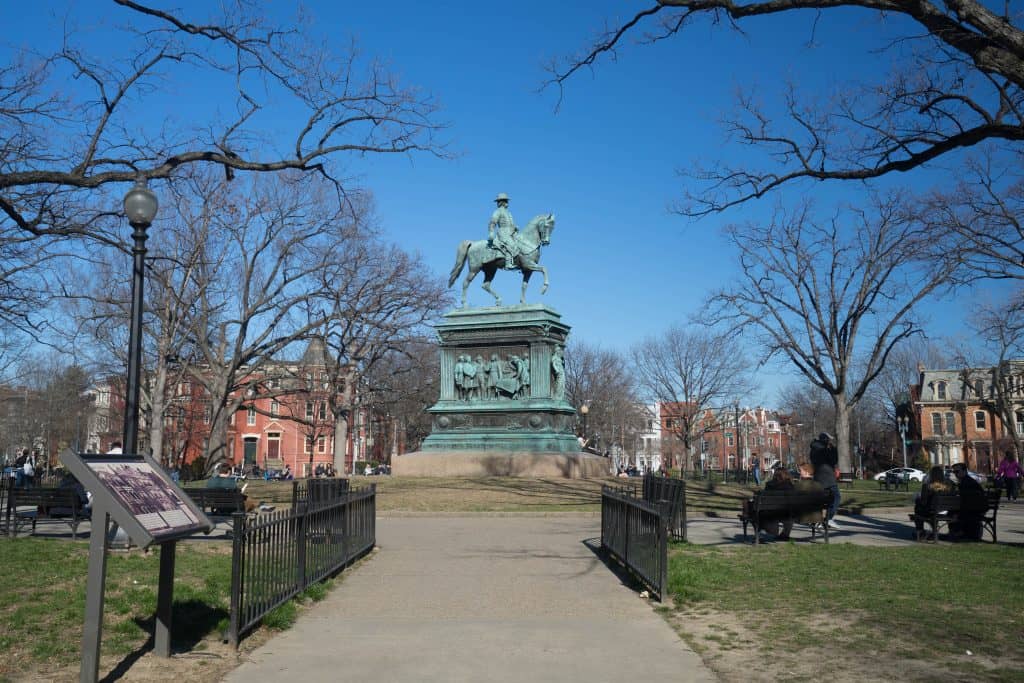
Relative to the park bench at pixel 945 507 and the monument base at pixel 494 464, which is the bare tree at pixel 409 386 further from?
the park bench at pixel 945 507

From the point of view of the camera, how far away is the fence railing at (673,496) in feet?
44.9

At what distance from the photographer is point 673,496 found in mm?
13789

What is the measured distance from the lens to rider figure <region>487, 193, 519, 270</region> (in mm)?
31131

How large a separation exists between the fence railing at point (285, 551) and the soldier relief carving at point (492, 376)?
1682cm

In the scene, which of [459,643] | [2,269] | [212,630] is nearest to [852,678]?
[459,643]

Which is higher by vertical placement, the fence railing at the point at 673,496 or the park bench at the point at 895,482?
the fence railing at the point at 673,496

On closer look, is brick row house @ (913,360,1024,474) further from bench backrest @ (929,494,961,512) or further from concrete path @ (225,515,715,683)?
concrete path @ (225,515,715,683)

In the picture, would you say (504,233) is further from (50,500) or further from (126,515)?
(126,515)

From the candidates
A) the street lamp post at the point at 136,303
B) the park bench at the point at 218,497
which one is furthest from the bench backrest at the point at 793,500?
the street lamp post at the point at 136,303

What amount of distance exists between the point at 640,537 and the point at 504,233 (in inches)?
852

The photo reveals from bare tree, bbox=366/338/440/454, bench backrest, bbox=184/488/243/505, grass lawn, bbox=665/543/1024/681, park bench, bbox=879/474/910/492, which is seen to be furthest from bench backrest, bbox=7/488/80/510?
park bench, bbox=879/474/910/492

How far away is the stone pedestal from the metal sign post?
2181 centimetres

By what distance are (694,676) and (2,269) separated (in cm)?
1658

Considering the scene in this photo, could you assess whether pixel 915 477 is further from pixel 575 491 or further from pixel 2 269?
pixel 2 269
